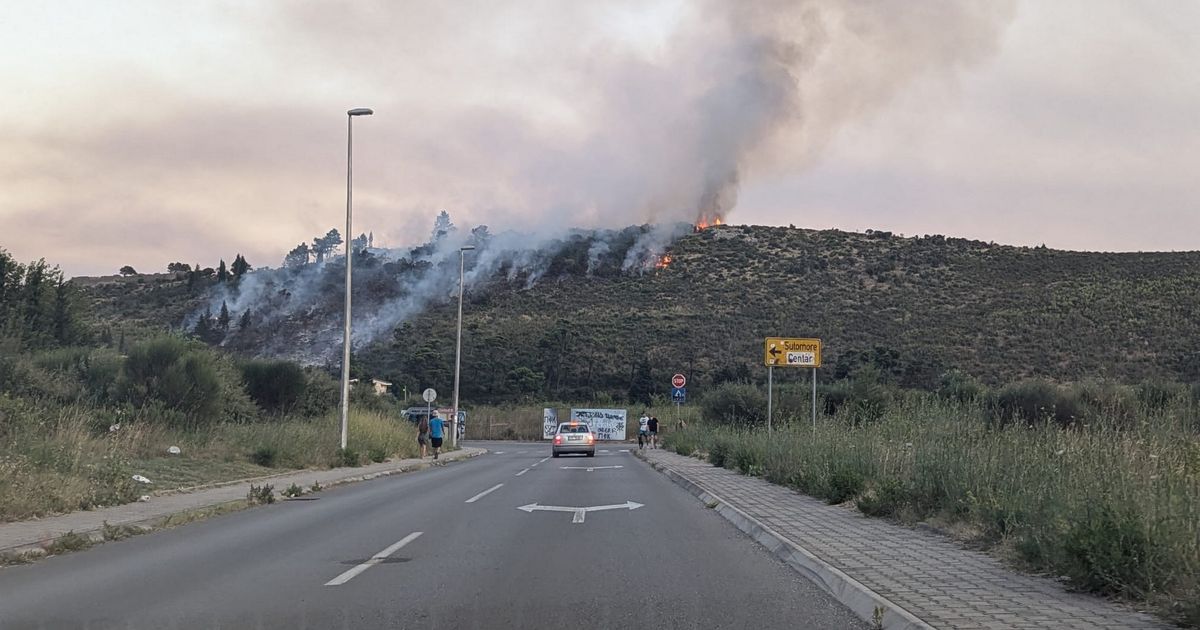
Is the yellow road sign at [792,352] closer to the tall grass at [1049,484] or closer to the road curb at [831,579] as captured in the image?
the tall grass at [1049,484]

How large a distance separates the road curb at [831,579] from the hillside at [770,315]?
4527 cm

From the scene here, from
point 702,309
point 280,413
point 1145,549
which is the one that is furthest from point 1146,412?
point 702,309

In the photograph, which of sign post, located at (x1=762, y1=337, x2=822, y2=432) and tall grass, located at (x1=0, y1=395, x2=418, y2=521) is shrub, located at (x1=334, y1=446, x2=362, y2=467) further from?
sign post, located at (x1=762, y1=337, x2=822, y2=432)

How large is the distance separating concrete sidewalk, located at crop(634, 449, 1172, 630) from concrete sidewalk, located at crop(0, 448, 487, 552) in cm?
841

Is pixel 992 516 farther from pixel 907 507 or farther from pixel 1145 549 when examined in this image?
pixel 1145 549

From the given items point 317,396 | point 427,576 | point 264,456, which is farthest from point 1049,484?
point 317,396

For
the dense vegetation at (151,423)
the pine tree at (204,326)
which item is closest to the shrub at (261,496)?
the dense vegetation at (151,423)

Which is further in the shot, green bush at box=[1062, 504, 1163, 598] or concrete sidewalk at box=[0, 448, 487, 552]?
concrete sidewalk at box=[0, 448, 487, 552]

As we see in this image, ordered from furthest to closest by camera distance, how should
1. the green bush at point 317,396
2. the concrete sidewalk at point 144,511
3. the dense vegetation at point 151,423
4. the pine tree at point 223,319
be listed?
the pine tree at point 223,319
the green bush at point 317,396
the dense vegetation at point 151,423
the concrete sidewalk at point 144,511

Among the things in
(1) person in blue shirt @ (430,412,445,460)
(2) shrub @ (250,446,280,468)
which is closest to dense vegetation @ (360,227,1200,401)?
(1) person in blue shirt @ (430,412,445,460)

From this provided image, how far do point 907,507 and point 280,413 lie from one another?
3019 centimetres

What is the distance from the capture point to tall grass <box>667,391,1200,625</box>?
7656mm

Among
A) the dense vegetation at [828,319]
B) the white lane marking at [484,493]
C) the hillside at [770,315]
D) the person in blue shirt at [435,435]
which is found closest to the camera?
the white lane marking at [484,493]

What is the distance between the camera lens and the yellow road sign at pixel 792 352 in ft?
85.4
